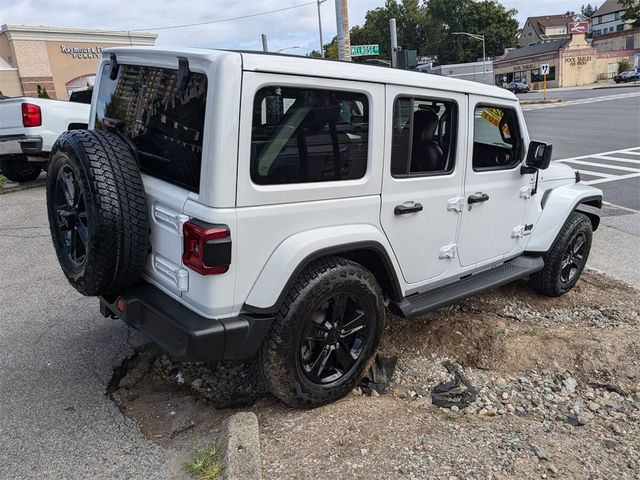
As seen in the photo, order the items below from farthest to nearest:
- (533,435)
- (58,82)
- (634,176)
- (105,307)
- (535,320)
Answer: (58,82) → (634,176) → (535,320) → (105,307) → (533,435)

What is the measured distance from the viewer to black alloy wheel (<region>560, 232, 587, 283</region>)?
489 centimetres

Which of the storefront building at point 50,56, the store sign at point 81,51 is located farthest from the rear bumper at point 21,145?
the store sign at point 81,51

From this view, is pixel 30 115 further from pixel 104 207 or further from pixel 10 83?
pixel 10 83

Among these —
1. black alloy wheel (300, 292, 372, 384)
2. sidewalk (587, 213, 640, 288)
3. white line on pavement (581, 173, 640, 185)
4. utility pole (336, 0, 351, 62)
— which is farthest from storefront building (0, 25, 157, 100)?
black alloy wheel (300, 292, 372, 384)

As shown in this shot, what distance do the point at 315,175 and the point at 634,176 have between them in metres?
10.4

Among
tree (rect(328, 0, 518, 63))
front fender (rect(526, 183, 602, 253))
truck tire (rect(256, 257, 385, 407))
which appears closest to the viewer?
truck tire (rect(256, 257, 385, 407))

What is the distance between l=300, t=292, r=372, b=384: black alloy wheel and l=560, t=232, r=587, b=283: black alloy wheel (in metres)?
2.46

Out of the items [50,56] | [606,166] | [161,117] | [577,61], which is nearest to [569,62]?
[577,61]

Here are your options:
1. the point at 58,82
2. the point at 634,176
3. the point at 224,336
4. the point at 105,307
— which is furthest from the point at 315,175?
the point at 58,82

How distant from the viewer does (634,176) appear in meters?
11.1

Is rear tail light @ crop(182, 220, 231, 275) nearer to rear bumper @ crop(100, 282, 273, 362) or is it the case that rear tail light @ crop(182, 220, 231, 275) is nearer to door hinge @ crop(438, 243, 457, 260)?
rear bumper @ crop(100, 282, 273, 362)

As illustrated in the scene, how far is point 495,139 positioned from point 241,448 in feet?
9.57

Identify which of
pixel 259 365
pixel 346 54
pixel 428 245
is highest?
pixel 346 54

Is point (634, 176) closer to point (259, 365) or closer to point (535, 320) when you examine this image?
point (535, 320)
